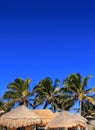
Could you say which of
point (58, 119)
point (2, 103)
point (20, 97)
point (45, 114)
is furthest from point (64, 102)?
point (58, 119)

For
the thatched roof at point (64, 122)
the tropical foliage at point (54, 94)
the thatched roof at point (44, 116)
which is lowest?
the thatched roof at point (64, 122)

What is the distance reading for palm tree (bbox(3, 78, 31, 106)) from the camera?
133ft

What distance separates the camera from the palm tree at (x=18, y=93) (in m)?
40.5

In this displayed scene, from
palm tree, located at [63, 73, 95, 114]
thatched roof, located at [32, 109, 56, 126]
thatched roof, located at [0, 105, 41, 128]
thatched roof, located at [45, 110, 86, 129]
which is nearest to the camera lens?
thatched roof, located at [0, 105, 41, 128]

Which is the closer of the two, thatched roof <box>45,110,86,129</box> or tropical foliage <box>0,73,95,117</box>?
thatched roof <box>45,110,86,129</box>

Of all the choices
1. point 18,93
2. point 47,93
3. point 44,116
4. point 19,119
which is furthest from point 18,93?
point 19,119

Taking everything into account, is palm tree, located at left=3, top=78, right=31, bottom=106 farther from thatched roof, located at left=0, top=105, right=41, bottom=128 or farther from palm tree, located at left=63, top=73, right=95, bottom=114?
thatched roof, located at left=0, top=105, right=41, bottom=128

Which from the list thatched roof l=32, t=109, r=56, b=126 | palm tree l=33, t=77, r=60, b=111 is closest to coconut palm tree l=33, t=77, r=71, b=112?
palm tree l=33, t=77, r=60, b=111

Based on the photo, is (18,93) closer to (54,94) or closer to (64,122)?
(54,94)

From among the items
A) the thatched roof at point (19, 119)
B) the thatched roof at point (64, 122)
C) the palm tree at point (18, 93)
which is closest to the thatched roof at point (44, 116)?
the thatched roof at point (64, 122)

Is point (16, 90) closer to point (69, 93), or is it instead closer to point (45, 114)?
point (69, 93)

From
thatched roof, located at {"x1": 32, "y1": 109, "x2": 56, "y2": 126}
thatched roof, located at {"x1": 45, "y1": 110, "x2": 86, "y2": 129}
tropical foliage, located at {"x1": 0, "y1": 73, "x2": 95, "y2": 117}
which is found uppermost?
tropical foliage, located at {"x1": 0, "y1": 73, "x2": 95, "y2": 117}

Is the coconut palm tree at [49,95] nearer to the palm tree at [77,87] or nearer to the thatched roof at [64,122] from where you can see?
the palm tree at [77,87]

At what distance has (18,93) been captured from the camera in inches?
1617
